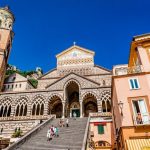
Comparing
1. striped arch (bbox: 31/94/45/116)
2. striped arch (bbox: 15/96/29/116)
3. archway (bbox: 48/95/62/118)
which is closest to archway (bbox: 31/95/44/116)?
striped arch (bbox: 31/94/45/116)

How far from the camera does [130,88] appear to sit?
1766 centimetres

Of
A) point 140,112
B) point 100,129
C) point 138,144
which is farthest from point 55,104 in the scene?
point 138,144

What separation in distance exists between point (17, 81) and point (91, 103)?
2179 cm

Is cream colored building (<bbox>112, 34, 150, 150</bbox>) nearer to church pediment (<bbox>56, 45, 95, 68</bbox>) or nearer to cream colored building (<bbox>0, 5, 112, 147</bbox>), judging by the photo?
cream colored building (<bbox>0, 5, 112, 147</bbox>)

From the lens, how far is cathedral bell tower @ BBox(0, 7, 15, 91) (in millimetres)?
43391

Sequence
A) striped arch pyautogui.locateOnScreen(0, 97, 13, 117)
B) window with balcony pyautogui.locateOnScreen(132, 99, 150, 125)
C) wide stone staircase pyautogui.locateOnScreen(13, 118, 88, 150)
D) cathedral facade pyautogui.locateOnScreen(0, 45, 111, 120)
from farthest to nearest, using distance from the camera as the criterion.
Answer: striped arch pyautogui.locateOnScreen(0, 97, 13, 117), cathedral facade pyautogui.locateOnScreen(0, 45, 111, 120), window with balcony pyautogui.locateOnScreen(132, 99, 150, 125), wide stone staircase pyautogui.locateOnScreen(13, 118, 88, 150)

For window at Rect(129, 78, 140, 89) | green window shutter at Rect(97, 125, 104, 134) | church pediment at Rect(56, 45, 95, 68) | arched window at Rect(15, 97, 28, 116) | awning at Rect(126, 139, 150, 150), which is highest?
church pediment at Rect(56, 45, 95, 68)

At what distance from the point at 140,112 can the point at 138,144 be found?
9.56ft

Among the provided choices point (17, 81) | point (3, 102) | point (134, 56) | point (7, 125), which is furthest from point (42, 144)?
point (17, 81)

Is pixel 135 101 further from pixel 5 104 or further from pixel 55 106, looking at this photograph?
pixel 5 104

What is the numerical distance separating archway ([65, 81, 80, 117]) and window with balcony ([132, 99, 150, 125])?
19733 millimetres

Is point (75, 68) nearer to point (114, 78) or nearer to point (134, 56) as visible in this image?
point (134, 56)

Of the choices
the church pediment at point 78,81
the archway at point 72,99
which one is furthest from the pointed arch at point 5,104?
the archway at point 72,99

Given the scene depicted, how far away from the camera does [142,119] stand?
15.7 meters
